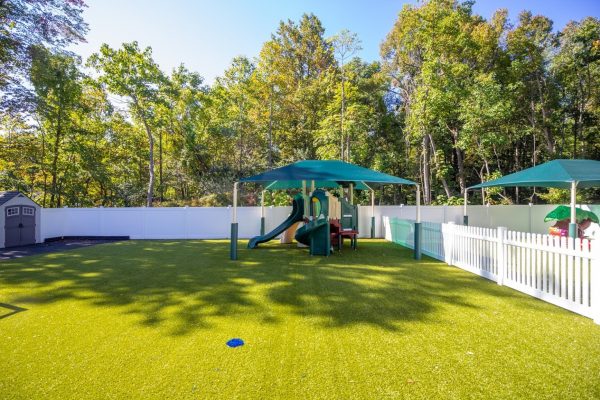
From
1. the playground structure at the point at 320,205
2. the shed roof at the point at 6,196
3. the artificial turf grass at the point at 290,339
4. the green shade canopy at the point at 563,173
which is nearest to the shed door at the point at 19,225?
the shed roof at the point at 6,196

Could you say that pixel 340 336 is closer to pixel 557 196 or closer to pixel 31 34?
pixel 31 34

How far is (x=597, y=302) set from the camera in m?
3.68

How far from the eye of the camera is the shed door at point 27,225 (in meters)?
11.7

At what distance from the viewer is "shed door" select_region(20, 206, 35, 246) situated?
11.7 metres

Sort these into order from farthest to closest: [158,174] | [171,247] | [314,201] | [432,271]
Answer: [158,174] → [171,247] → [314,201] → [432,271]

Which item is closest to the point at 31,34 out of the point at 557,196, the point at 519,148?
the point at 557,196

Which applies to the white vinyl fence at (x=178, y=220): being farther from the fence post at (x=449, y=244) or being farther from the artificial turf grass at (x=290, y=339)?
the artificial turf grass at (x=290, y=339)

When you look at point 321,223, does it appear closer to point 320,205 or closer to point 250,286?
point 320,205

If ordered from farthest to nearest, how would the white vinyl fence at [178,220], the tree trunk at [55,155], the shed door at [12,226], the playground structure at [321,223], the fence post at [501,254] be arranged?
the tree trunk at [55,155] < the white vinyl fence at [178,220] < the shed door at [12,226] < the playground structure at [321,223] < the fence post at [501,254]

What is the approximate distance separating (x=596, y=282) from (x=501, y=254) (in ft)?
5.93

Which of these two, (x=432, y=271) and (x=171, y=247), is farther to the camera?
(x=171, y=247)

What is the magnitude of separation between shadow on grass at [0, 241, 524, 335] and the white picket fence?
1.24ft

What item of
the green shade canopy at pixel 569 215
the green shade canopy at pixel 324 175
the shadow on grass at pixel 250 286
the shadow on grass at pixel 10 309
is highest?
the green shade canopy at pixel 324 175

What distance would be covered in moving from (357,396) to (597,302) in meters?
3.30
